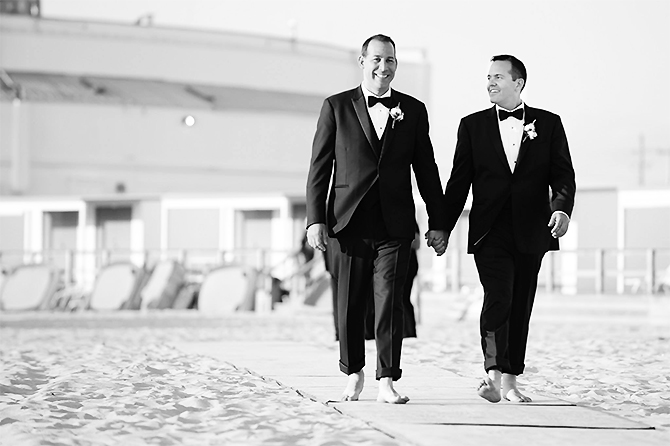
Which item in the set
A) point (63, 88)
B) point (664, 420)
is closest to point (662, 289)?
point (664, 420)

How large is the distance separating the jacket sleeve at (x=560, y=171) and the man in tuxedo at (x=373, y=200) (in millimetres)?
487

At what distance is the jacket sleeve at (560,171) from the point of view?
5074 millimetres

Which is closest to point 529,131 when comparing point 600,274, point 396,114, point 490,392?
point 396,114

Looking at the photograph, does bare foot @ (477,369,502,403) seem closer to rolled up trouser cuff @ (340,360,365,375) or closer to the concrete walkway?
the concrete walkway

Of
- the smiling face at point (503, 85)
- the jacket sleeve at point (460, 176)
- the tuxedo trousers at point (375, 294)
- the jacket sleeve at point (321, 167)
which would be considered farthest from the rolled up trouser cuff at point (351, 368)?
the smiling face at point (503, 85)

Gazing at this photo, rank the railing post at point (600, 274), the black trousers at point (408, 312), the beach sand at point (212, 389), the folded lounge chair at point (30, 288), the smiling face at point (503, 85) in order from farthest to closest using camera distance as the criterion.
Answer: the folded lounge chair at point (30, 288)
the railing post at point (600, 274)
the black trousers at point (408, 312)
the smiling face at point (503, 85)
the beach sand at point (212, 389)

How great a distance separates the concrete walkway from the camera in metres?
4.03

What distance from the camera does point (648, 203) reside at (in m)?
22.4

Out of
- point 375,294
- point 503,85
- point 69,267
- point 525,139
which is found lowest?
point 69,267

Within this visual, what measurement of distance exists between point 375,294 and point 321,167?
1.85 ft

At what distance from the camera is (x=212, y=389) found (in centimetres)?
600

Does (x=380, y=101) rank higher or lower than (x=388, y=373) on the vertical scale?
higher

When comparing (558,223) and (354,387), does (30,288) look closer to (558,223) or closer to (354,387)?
(354,387)

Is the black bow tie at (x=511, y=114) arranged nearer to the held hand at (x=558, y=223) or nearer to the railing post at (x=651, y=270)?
the held hand at (x=558, y=223)
